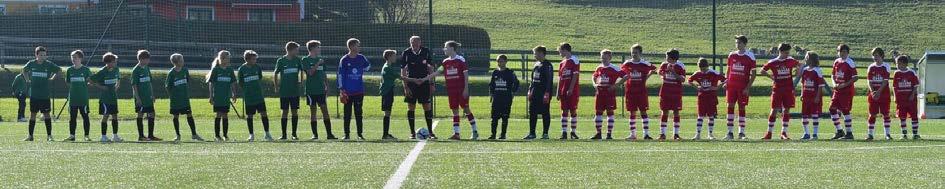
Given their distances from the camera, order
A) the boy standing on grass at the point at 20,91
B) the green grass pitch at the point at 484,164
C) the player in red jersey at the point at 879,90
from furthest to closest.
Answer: the boy standing on grass at the point at 20,91 → the player in red jersey at the point at 879,90 → the green grass pitch at the point at 484,164

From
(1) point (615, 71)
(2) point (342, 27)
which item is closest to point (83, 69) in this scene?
(1) point (615, 71)

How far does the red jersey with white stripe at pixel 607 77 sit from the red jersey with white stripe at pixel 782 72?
199 centimetres

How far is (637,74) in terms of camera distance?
66.2 ft

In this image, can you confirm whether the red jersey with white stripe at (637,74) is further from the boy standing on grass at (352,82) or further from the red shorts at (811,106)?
the boy standing on grass at (352,82)

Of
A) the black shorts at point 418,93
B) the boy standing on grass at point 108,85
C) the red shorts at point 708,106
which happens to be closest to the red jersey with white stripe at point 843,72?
the red shorts at point 708,106

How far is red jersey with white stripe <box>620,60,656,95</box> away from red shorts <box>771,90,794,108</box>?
1.72m

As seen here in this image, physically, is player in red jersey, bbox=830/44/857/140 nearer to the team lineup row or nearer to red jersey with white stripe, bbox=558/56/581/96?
the team lineup row

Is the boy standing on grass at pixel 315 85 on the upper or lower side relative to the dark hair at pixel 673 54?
lower

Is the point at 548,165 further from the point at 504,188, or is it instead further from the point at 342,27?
the point at 342,27

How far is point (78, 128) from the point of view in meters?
25.2

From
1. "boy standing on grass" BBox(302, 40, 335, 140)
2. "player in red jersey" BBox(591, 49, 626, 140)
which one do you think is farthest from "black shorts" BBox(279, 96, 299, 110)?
"player in red jersey" BBox(591, 49, 626, 140)

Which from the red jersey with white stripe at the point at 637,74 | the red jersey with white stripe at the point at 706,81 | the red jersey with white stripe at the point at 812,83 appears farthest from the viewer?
the red jersey with white stripe at the point at 706,81

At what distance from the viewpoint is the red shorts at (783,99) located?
20047 mm

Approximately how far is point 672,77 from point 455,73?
3.02 metres
